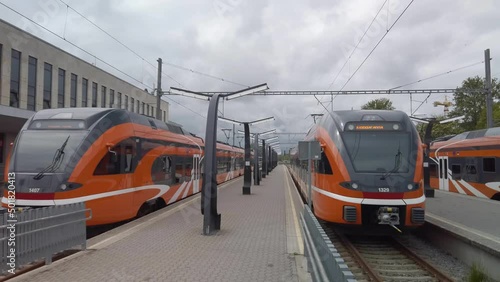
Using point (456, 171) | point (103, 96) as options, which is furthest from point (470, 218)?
point (103, 96)

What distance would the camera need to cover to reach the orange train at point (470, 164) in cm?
1722

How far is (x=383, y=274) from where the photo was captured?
7.45m

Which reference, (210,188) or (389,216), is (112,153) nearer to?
(210,188)

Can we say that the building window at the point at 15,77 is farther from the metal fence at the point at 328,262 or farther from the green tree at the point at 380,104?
the green tree at the point at 380,104

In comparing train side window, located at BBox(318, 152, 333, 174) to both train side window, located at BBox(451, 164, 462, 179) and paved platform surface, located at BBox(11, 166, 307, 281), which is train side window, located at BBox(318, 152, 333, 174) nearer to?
paved platform surface, located at BBox(11, 166, 307, 281)

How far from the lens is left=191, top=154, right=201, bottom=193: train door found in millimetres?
17984

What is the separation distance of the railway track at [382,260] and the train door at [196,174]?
8.75 metres

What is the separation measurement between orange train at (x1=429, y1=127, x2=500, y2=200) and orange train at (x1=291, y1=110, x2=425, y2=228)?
10262 millimetres

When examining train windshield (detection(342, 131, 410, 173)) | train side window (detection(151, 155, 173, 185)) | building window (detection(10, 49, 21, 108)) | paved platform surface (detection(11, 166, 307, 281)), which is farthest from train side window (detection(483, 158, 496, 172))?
building window (detection(10, 49, 21, 108))

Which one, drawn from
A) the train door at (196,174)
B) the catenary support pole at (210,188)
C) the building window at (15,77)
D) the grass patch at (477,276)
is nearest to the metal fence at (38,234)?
the catenary support pole at (210,188)

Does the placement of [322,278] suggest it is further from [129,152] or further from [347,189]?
[129,152]

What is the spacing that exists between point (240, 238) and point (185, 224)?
2.22 m

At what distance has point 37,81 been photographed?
33.0 meters

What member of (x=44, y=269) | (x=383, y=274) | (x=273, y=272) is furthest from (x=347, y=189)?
(x=44, y=269)
